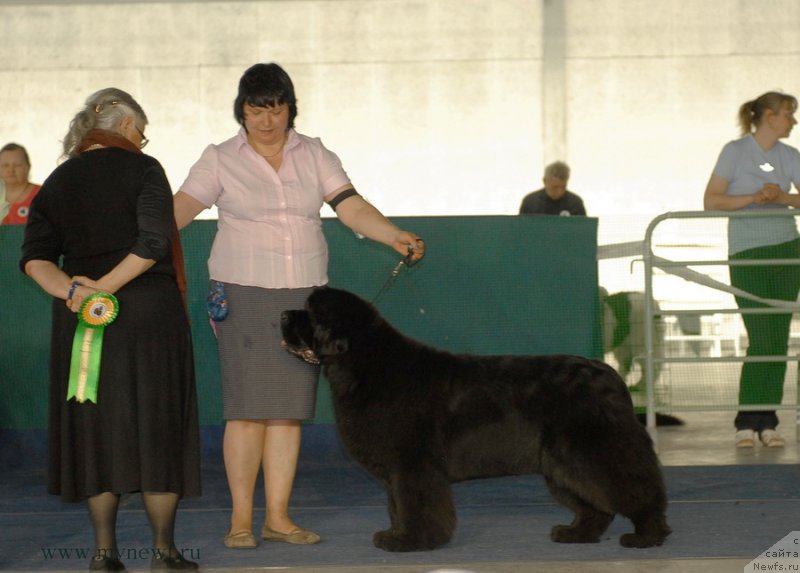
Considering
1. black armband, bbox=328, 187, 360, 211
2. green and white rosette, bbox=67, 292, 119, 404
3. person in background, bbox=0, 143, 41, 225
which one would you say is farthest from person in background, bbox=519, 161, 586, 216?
green and white rosette, bbox=67, 292, 119, 404

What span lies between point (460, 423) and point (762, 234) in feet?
10.2

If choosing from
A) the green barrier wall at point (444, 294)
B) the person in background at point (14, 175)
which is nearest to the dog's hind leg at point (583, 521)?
the green barrier wall at point (444, 294)

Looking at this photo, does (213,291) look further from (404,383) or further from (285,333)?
(404,383)

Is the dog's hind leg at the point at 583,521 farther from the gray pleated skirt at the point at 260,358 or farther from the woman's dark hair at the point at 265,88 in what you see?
the woman's dark hair at the point at 265,88

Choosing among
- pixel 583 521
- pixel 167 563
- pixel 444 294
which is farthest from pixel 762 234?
pixel 167 563

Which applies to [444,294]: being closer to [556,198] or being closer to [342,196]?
[342,196]

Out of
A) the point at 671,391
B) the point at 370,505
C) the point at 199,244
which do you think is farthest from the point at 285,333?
the point at 671,391

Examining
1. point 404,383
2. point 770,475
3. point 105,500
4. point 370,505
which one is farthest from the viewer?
point 770,475

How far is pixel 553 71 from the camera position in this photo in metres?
10.4

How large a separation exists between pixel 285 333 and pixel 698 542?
162 cm

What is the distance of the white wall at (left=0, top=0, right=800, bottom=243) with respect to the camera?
10367 mm

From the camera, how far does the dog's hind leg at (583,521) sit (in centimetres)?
435

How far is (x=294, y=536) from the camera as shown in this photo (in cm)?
448

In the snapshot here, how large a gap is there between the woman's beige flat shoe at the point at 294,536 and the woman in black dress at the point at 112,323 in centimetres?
75
